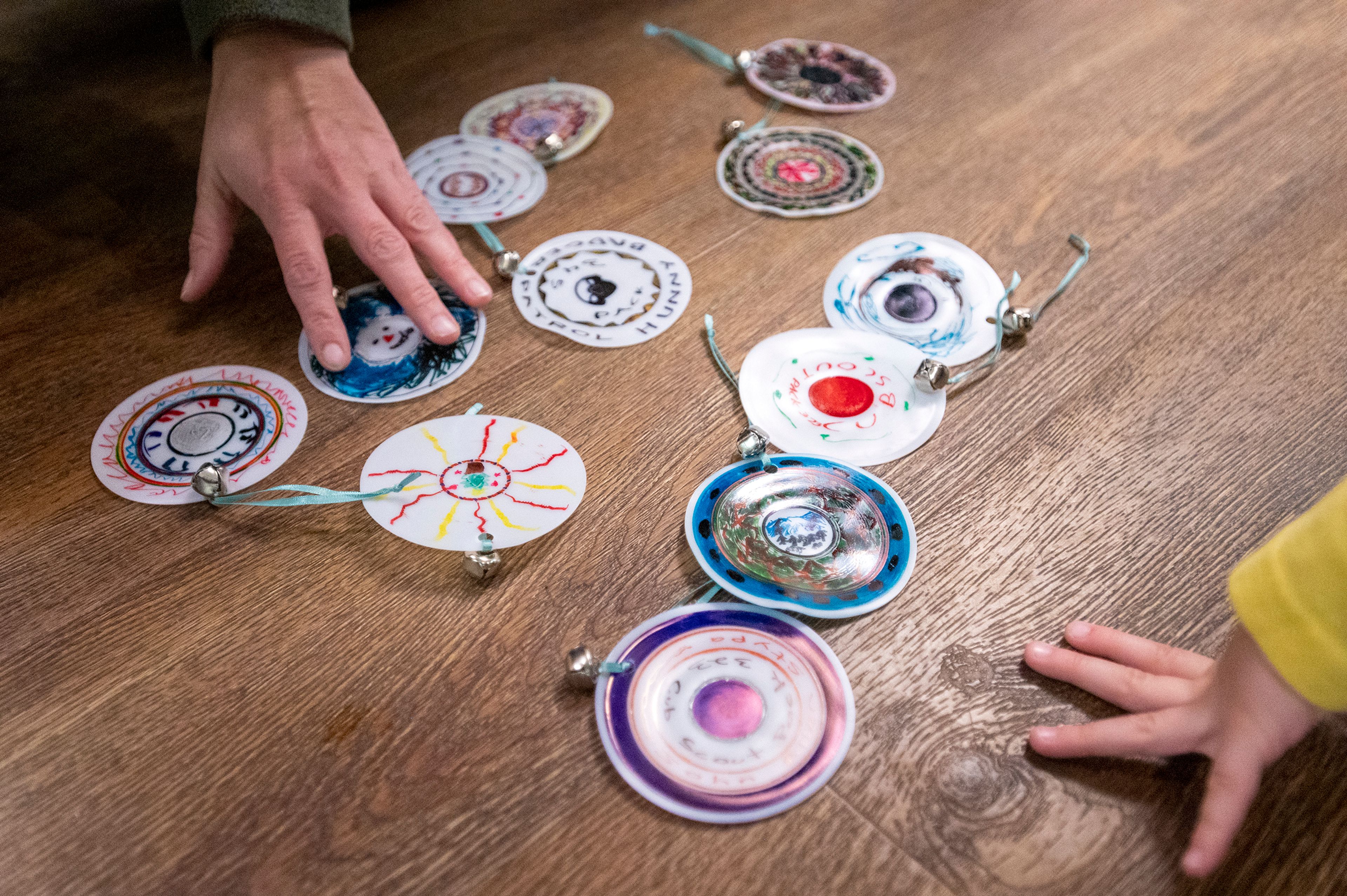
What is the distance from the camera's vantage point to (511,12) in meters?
1.27

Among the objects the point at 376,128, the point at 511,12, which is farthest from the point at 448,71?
the point at 376,128

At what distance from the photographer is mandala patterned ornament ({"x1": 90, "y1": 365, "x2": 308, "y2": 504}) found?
28.3 inches

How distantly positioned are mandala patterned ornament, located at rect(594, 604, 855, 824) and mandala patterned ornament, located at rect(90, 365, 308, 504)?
347 mm

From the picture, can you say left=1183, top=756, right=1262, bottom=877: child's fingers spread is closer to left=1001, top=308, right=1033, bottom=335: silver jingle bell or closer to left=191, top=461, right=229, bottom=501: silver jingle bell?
left=1001, top=308, right=1033, bottom=335: silver jingle bell

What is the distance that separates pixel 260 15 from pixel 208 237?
21 centimetres

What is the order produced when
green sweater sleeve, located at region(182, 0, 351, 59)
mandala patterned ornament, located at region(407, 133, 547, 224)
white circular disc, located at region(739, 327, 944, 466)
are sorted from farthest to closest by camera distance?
mandala patterned ornament, located at region(407, 133, 547, 224)
green sweater sleeve, located at region(182, 0, 351, 59)
white circular disc, located at region(739, 327, 944, 466)

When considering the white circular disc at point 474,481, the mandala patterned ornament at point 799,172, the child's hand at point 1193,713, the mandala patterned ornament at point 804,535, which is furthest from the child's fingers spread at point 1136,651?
the mandala patterned ornament at point 799,172

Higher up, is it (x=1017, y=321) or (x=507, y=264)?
(x=1017, y=321)

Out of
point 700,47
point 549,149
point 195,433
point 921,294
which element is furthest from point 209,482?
point 700,47

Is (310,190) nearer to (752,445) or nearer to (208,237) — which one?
(208,237)

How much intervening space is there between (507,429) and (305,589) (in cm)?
20

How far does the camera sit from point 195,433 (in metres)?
0.75

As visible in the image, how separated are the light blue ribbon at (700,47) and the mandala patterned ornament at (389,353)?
0.53 m

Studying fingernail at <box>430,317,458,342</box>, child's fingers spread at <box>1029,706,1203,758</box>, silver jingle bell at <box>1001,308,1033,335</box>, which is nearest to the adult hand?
fingernail at <box>430,317,458,342</box>
